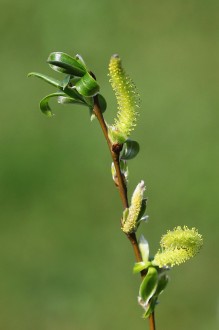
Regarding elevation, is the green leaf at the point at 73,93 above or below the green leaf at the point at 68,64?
below

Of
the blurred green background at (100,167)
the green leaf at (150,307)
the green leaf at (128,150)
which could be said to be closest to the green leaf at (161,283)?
the green leaf at (150,307)

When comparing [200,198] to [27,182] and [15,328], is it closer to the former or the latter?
[27,182]

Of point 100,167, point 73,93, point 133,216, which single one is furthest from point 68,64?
point 100,167

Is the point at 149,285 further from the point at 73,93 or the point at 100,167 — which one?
the point at 100,167

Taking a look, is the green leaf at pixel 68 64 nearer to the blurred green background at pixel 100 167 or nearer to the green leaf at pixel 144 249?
the green leaf at pixel 144 249

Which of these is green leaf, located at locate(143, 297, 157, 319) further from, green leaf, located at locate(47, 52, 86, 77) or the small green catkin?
green leaf, located at locate(47, 52, 86, 77)
